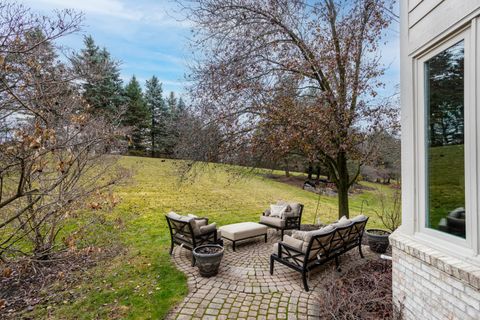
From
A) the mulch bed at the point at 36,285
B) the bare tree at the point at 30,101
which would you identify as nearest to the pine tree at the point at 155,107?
the mulch bed at the point at 36,285

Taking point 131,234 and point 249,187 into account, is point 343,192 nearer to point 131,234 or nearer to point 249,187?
point 131,234

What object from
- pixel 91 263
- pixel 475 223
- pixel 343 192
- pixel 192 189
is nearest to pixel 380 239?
pixel 343 192

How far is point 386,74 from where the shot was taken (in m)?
6.98

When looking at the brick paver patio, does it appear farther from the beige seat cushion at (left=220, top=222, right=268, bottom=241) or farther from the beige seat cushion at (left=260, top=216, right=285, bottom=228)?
the beige seat cushion at (left=260, top=216, right=285, bottom=228)

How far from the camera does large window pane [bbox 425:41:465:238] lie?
2.45m

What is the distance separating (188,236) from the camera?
5.81 meters

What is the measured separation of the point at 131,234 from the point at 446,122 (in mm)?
7925

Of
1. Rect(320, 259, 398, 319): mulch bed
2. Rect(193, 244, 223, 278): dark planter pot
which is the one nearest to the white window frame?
Rect(320, 259, 398, 319): mulch bed

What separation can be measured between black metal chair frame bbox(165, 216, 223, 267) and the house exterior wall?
3.86 metres

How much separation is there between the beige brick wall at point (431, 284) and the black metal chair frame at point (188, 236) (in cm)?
386

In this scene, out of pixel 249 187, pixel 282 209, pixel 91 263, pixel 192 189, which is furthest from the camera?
pixel 249 187

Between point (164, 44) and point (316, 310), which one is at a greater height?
point (164, 44)

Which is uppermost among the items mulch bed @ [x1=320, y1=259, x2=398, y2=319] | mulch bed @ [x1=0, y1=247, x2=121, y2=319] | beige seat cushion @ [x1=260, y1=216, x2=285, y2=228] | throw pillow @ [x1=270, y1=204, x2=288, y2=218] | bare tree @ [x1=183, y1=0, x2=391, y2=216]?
bare tree @ [x1=183, y1=0, x2=391, y2=216]

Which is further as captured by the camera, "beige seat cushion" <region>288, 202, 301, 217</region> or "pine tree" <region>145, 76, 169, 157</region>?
"pine tree" <region>145, 76, 169, 157</region>
